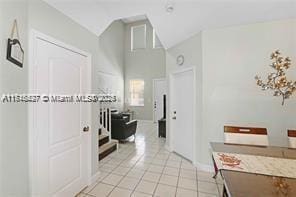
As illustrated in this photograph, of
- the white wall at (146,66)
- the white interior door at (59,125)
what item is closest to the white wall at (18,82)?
the white interior door at (59,125)

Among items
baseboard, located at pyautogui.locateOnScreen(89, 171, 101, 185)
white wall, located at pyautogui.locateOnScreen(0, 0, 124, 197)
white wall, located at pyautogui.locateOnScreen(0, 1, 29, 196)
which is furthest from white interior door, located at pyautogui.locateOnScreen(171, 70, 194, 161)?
white wall, located at pyautogui.locateOnScreen(0, 1, 29, 196)

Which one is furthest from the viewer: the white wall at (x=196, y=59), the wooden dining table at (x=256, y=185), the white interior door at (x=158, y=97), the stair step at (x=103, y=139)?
the white interior door at (x=158, y=97)

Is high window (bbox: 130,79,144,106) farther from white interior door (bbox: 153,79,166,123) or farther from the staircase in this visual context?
the staircase

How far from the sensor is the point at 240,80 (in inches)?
116

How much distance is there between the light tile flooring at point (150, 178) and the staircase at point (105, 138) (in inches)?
6.3

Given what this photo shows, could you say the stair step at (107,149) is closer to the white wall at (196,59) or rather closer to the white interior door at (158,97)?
the white wall at (196,59)

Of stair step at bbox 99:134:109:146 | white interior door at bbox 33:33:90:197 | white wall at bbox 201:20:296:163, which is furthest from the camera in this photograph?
stair step at bbox 99:134:109:146

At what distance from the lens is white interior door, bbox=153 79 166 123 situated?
324 inches

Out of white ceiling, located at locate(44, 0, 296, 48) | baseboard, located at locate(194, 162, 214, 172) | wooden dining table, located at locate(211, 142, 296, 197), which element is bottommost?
baseboard, located at locate(194, 162, 214, 172)

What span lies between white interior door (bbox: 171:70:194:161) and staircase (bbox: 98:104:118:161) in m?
1.54

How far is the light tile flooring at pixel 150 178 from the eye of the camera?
2418 millimetres

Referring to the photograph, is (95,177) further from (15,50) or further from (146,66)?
(146,66)

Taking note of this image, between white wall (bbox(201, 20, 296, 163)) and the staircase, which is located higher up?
white wall (bbox(201, 20, 296, 163))

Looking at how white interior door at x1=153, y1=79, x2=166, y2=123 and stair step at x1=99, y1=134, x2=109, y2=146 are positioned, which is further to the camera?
white interior door at x1=153, y1=79, x2=166, y2=123
